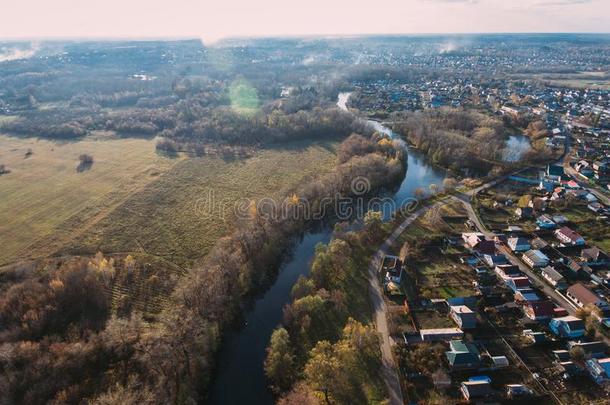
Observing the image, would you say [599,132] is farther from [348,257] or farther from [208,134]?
[208,134]

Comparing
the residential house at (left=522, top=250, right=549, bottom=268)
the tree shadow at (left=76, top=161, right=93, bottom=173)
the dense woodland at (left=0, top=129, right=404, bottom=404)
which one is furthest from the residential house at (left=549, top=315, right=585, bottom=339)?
the tree shadow at (left=76, top=161, right=93, bottom=173)

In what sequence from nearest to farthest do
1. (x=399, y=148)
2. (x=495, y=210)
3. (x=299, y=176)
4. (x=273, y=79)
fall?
(x=495, y=210) → (x=299, y=176) → (x=399, y=148) → (x=273, y=79)

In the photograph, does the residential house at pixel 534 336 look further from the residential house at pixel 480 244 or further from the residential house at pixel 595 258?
the residential house at pixel 595 258

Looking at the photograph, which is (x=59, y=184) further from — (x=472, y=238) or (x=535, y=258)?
(x=535, y=258)

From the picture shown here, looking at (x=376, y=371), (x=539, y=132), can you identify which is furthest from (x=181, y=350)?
(x=539, y=132)

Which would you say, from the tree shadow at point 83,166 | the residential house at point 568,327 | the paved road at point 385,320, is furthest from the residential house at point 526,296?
the tree shadow at point 83,166

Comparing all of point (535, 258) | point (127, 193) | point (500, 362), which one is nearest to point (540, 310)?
point (500, 362)
